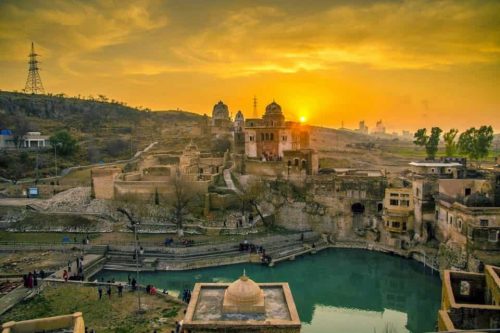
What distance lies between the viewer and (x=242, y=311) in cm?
1107

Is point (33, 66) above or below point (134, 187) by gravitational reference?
above

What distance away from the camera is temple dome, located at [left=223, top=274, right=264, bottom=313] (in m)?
11.1

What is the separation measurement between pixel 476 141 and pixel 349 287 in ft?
90.2

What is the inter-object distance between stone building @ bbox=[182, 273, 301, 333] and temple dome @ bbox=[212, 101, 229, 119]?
53230 mm

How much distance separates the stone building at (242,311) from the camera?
34.3ft

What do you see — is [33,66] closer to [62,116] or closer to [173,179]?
[62,116]

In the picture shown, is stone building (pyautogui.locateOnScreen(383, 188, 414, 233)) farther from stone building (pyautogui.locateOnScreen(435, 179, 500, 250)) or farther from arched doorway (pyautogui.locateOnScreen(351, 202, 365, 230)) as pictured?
stone building (pyautogui.locateOnScreen(435, 179, 500, 250))

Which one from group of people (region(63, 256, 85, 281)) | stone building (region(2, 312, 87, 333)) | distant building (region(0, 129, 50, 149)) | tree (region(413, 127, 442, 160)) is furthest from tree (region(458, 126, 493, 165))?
distant building (region(0, 129, 50, 149))

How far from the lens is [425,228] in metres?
30.3

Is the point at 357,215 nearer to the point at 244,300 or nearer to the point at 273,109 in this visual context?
the point at 273,109

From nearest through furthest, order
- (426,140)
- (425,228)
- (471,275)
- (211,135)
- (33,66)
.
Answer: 1. (471,275)
2. (425,228)
3. (426,140)
4. (211,135)
5. (33,66)

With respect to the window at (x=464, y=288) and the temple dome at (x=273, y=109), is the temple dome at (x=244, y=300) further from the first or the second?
the temple dome at (x=273, y=109)

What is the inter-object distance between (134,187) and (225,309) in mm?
25762

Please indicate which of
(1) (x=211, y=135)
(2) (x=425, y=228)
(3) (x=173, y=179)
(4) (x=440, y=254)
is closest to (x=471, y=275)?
(4) (x=440, y=254)
